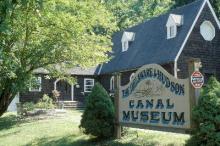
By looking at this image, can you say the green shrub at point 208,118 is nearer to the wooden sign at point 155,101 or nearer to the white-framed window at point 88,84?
the wooden sign at point 155,101

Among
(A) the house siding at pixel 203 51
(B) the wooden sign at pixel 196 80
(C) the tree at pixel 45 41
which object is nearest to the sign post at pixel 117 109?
(C) the tree at pixel 45 41

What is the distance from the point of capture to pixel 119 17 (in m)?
52.4

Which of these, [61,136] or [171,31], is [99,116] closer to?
[61,136]

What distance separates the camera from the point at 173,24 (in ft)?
94.0

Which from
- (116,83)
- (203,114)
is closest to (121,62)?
(116,83)

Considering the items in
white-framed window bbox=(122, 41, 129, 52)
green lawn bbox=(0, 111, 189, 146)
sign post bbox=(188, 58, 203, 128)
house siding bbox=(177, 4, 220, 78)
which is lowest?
green lawn bbox=(0, 111, 189, 146)

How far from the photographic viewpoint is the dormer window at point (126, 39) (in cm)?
3438

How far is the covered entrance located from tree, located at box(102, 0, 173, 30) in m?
17.8

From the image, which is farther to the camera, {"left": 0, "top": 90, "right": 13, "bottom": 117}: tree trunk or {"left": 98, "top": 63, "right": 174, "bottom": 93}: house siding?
{"left": 98, "top": 63, "right": 174, "bottom": 93}: house siding

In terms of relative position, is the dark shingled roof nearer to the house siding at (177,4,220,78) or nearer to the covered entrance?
the house siding at (177,4,220,78)

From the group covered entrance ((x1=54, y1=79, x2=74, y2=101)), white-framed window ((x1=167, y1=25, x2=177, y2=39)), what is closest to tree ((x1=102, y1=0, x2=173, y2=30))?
covered entrance ((x1=54, y1=79, x2=74, y2=101))

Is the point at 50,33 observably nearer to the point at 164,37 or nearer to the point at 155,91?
the point at 155,91

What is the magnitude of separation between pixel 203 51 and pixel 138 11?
26740 millimetres

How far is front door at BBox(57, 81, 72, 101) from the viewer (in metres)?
35.3
